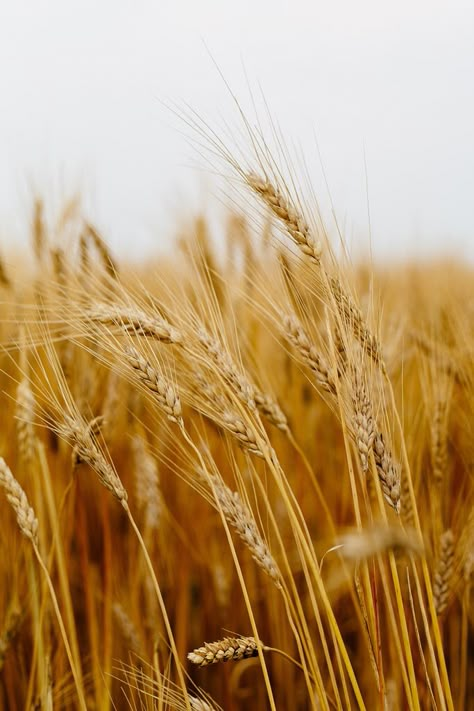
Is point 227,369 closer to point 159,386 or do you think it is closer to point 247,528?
point 159,386

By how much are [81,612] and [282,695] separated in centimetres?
50

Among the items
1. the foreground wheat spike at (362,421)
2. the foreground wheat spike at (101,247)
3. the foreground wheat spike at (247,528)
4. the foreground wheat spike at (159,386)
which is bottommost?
the foreground wheat spike at (247,528)

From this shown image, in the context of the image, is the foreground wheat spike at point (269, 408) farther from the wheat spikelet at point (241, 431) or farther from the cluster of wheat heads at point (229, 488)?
the wheat spikelet at point (241, 431)

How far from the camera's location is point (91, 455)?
777mm

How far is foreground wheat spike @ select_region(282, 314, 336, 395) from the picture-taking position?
808 millimetres

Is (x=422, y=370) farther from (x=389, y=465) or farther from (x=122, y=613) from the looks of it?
(x=122, y=613)

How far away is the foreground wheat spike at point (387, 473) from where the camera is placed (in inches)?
28.5

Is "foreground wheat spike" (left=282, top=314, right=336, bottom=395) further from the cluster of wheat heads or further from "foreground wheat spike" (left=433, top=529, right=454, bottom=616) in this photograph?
"foreground wheat spike" (left=433, top=529, right=454, bottom=616)

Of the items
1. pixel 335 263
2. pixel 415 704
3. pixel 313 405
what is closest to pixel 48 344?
pixel 335 263

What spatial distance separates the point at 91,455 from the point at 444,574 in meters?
0.56

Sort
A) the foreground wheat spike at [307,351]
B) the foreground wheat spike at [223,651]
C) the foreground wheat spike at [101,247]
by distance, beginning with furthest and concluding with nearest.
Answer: the foreground wheat spike at [101,247], the foreground wheat spike at [307,351], the foreground wheat spike at [223,651]

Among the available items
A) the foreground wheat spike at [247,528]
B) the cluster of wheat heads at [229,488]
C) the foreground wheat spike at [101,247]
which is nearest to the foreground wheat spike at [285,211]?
the cluster of wheat heads at [229,488]

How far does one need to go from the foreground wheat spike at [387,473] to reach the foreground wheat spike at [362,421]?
24 millimetres

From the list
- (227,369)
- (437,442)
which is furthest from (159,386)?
(437,442)
